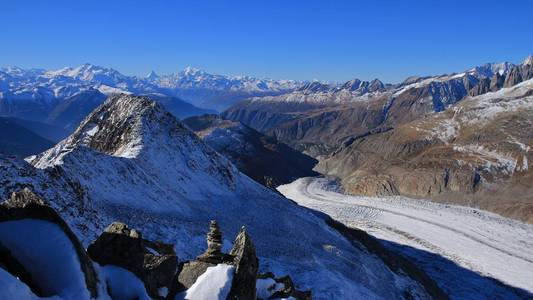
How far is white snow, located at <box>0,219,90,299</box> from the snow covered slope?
49.0 ft

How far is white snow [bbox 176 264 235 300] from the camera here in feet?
40.6

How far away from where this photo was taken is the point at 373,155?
546ft

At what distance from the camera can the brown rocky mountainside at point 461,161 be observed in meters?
111

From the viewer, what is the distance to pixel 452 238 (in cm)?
7169

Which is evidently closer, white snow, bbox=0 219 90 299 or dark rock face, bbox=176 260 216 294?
white snow, bbox=0 219 90 299

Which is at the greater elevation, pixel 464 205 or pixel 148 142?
pixel 148 142

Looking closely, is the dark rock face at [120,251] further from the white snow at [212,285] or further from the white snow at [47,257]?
the white snow at [47,257]

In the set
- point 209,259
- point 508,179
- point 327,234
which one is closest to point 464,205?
point 508,179

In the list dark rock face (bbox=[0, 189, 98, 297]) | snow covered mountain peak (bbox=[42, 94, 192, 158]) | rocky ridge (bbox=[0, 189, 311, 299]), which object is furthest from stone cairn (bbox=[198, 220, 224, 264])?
snow covered mountain peak (bbox=[42, 94, 192, 158])

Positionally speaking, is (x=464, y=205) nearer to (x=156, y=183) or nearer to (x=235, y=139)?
(x=235, y=139)

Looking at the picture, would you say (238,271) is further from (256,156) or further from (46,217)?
(256,156)

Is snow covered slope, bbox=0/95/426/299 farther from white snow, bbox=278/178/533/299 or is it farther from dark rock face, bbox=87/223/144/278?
white snow, bbox=278/178/533/299

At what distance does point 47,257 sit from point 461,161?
127 metres

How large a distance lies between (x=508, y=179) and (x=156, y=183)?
323 feet
